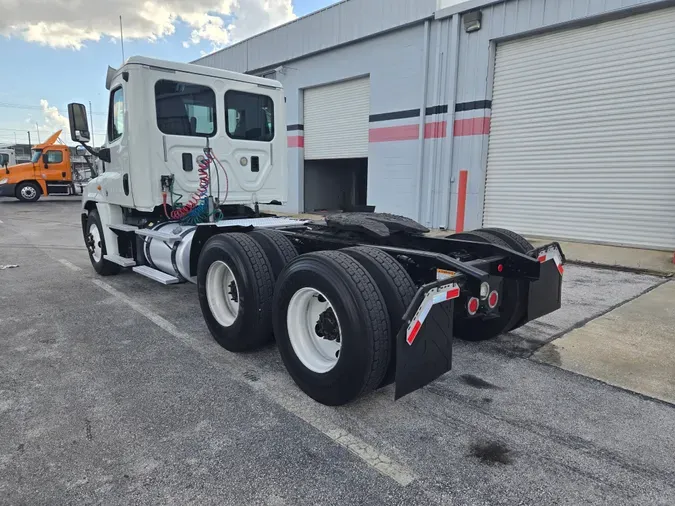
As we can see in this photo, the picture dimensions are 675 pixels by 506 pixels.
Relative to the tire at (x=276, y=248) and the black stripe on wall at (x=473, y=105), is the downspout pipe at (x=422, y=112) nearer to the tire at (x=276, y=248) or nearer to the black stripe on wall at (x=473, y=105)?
the black stripe on wall at (x=473, y=105)

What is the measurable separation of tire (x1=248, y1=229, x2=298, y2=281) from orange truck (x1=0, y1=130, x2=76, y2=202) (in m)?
25.4

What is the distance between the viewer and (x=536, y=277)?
3.55m

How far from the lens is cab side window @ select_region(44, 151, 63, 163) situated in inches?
966

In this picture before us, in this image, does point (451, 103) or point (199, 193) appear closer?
point (199, 193)

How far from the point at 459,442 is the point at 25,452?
2553mm

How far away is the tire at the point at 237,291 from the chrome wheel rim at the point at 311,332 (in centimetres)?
53

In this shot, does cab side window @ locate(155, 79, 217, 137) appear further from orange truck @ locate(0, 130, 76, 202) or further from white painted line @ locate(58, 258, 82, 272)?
orange truck @ locate(0, 130, 76, 202)

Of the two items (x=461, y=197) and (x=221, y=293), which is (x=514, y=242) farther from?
(x=461, y=197)

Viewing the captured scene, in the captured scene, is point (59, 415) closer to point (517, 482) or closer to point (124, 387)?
point (124, 387)

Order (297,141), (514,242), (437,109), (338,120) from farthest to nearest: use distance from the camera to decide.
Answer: (297,141)
(338,120)
(437,109)
(514,242)

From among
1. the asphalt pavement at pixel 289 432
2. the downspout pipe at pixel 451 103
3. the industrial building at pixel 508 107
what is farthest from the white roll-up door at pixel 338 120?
the asphalt pavement at pixel 289 432

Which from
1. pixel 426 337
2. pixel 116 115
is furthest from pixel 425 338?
pixel 116 115

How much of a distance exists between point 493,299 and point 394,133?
419 inches

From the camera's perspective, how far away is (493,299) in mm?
3518
